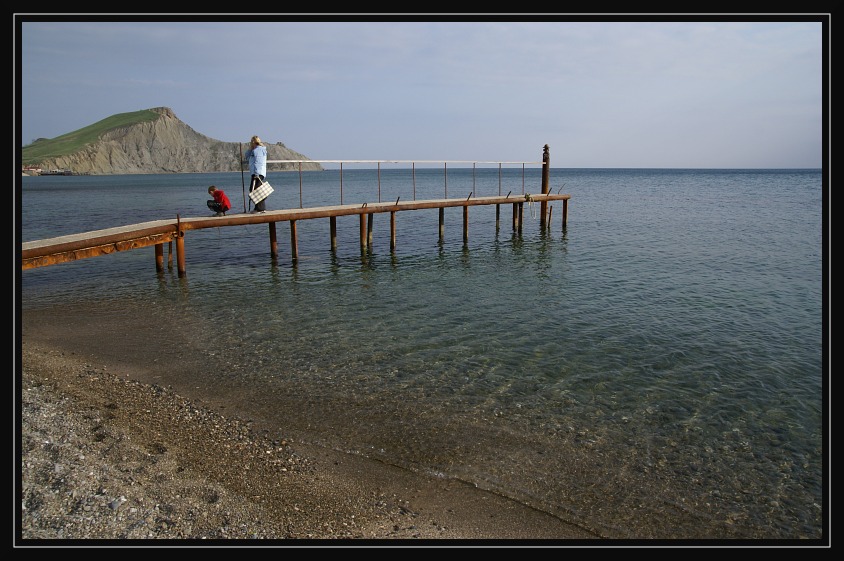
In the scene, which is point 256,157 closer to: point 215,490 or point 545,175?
point 215,490

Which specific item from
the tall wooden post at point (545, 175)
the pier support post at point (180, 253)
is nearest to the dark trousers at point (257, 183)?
the pier support post at point (180, 253)

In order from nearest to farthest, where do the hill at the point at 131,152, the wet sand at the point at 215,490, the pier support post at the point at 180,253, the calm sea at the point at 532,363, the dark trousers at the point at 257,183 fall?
the wet sand at the point at 215,490
the calm sea at the point at 532,363
the pier support post at the point at 180,253
the dark trousers at the point at 257,183
the hill at the point at 131,152

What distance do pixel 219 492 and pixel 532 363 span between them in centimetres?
588

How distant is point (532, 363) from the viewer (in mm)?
10000

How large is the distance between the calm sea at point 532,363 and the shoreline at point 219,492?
39 centimetres

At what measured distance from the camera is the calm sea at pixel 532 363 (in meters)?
6.39

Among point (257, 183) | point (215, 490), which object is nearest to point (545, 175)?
point (257, 183)

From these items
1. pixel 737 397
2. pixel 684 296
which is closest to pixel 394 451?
pixel 737 397

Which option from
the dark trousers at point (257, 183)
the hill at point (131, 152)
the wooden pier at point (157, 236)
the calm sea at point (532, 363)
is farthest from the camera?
the hill at point (131, 152)

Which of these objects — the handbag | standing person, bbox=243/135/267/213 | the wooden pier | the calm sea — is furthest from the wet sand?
the handbag

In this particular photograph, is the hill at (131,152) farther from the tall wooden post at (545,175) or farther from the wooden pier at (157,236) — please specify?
the wooden pier at (157,236)

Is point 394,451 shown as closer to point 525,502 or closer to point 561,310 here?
point 525,502

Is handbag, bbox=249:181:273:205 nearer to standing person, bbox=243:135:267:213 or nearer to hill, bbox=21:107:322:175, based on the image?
standing person, bbox=243:135:267:213
